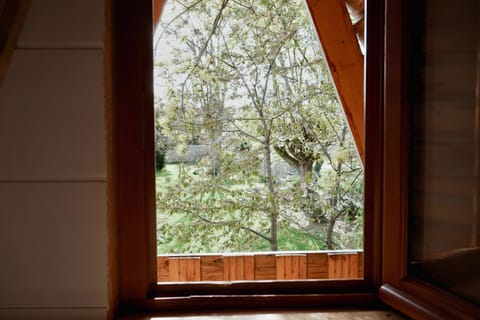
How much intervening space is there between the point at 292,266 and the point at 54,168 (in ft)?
4.71

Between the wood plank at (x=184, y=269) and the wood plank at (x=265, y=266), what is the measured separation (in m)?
0.30

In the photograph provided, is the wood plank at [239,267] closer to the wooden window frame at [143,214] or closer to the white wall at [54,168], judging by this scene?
the wooden window frame at [143,214]

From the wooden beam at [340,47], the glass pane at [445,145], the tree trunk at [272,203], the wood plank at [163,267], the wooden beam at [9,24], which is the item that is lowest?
the wood plank at [163,267]

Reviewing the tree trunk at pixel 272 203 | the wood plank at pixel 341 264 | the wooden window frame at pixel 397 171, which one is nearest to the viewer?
the wooden window frame at pixel 397 171

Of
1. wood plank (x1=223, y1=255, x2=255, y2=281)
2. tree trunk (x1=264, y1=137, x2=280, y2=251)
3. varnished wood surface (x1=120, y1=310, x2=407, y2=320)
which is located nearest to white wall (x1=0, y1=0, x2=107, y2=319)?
varnished wood surface (x1=120, y1=310, x2=407, y2=320)

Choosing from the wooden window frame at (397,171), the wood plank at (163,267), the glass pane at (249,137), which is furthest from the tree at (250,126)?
the wooden window frame at (397,171)

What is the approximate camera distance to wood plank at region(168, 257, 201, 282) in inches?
74.9

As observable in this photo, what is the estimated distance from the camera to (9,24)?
606mm

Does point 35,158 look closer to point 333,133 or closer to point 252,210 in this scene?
point 252,210

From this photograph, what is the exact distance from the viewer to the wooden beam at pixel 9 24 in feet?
1.96

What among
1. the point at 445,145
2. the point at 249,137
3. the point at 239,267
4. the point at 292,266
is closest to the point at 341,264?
the point at 292,266

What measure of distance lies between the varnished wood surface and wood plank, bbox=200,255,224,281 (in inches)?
47.4

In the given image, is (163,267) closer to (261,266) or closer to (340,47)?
(261,266)

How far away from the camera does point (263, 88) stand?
2492mm
